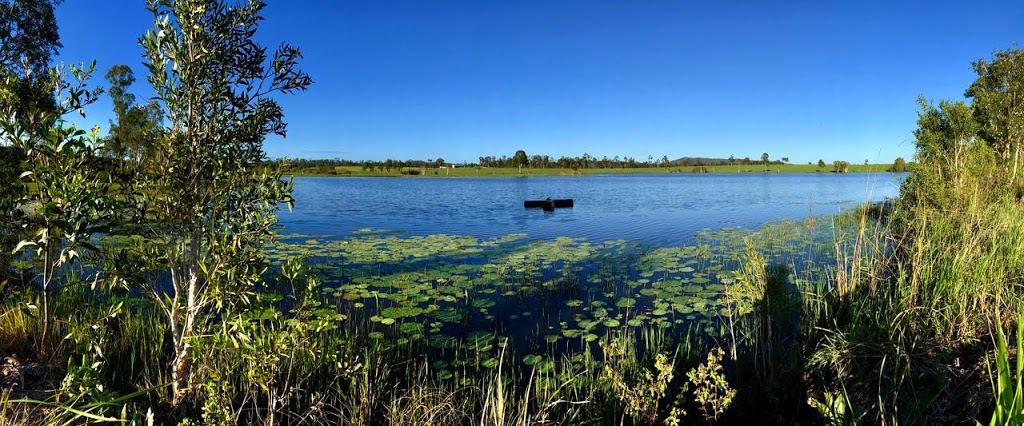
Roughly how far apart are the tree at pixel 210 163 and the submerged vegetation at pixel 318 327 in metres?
0.02

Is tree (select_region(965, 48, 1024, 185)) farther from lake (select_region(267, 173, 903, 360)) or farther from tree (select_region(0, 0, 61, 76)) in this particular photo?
tree (select_region(0, 0, 61, 76))

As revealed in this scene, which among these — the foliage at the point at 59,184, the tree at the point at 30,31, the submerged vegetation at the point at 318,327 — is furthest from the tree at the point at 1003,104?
the tree at the point at 30,31

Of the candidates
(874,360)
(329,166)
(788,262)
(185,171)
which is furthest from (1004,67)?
(329,166)

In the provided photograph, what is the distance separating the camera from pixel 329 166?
15162cm

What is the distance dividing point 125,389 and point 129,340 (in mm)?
1422

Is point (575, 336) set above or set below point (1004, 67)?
below

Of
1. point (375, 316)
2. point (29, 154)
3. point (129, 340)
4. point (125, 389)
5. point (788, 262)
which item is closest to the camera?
point (29, 154)

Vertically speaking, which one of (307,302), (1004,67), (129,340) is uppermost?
(1004,67)

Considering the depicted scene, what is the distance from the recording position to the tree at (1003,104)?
20.4 metres

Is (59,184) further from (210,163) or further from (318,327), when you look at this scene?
(318,327)

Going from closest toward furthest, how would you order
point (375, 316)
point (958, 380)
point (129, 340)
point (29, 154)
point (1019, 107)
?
point (29, 154)
point (958, 380)
point (129, 340)
point (375, 316)
point (1019, 107)

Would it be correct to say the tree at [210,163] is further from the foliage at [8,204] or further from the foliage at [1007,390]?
the foliage at [1007,390]

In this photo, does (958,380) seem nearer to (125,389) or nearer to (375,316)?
(375,316)

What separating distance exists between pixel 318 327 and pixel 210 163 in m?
1.80
